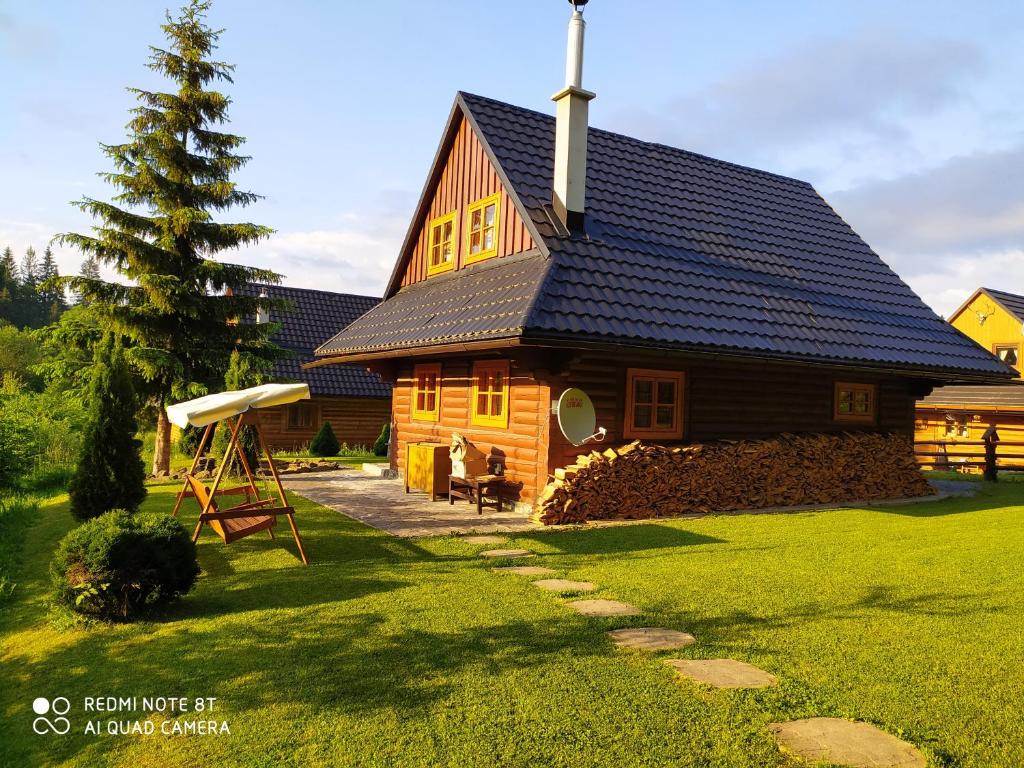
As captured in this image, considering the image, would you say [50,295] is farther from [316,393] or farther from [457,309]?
[457,309]

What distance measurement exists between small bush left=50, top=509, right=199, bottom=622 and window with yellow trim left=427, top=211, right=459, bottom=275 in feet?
30.4

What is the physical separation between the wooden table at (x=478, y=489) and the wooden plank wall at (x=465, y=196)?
12.5 ft

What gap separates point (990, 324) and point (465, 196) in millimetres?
28010

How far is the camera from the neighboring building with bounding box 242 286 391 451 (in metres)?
25.2

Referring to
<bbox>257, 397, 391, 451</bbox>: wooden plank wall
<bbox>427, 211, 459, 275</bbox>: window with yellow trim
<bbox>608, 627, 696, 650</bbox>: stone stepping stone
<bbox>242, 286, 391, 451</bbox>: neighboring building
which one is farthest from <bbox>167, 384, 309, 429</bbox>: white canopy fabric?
<bbox>257, 397, 391, 451</bbox>: wooden plank wall

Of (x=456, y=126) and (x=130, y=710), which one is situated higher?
(x=456, y=126)

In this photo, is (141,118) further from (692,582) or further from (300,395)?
(692,582)

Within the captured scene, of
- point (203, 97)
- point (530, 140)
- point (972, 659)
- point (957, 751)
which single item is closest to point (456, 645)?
point (957, 751)

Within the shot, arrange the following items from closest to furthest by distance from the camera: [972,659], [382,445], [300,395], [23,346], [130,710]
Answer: [130,710] < [972,659] < [300,395] < [382,445] < [23,346]

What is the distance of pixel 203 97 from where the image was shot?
53.5 ft

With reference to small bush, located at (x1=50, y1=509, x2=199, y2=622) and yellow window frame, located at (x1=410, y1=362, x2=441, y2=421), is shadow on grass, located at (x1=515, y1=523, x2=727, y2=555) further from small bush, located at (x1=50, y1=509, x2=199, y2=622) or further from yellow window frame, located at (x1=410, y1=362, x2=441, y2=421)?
yellow window frame, located at (x1=410, y1=362, x2=441, y2=421)

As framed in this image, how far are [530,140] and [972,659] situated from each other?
10.9 m

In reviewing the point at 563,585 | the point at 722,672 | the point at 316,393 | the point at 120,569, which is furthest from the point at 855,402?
the point at 316,393

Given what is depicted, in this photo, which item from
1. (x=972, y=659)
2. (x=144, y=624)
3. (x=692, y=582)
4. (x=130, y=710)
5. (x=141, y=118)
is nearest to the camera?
(x=130, y=710)
